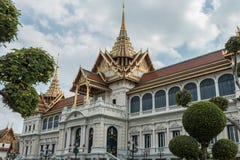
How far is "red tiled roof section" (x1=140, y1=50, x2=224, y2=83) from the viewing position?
28.6 metres

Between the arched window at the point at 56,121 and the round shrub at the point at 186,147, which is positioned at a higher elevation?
the arched window at the point at 56,121

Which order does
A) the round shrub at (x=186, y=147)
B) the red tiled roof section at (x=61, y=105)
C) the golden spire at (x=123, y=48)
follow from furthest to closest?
the red tiled roof section at (x=61, y=105) < the golden spire at (x=123, y=48) < the round shrub at (x=186, y=147)

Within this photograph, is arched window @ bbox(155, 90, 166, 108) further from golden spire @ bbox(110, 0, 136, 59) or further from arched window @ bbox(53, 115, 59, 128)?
arched window @ bbox(53, 115, 59, 128)

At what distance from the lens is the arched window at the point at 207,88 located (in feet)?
82.4

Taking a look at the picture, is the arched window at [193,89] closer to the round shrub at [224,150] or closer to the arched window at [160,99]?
the arched window at [160,99]

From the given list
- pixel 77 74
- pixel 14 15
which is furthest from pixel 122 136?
pixel 14 15

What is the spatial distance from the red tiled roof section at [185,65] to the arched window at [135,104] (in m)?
3.50

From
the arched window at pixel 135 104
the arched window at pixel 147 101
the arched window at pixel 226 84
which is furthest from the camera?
the arched window at pixel 135 104

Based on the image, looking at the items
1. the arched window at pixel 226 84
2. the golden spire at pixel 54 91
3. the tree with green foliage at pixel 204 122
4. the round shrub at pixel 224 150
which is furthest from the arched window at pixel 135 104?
the golden spire at pixel 54 91

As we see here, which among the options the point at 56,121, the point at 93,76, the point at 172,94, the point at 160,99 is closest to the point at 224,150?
the point at 172,94

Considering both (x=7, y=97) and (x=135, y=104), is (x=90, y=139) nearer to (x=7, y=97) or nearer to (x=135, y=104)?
(x=135, y=104)

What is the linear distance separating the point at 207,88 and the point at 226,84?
1.90 metres

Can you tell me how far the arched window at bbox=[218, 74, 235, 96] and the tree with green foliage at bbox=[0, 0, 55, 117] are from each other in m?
17.2

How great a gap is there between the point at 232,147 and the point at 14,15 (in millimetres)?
12164
